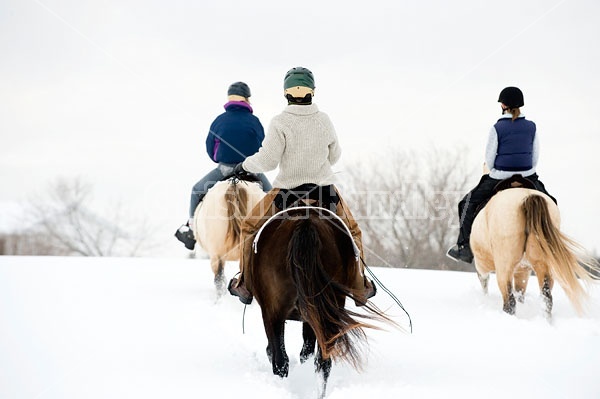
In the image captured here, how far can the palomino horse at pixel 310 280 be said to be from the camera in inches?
138

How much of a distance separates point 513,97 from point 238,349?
14.6 feet

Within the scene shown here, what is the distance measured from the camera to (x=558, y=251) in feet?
18.6

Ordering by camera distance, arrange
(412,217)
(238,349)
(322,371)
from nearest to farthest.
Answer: (322,371), (238,349), (412,217)

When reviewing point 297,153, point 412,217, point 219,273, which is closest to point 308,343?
point 297,153

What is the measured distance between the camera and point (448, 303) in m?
7.40

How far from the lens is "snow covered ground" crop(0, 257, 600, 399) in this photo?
12.5 ft

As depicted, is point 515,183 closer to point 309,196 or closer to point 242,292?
point 309,196

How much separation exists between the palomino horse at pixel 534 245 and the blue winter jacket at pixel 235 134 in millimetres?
3234

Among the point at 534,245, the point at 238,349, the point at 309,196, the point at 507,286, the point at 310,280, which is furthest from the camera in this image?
the point at 507,286

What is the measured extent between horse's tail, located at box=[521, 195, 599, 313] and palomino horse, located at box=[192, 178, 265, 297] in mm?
3422

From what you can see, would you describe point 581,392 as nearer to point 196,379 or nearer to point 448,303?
point 196,379

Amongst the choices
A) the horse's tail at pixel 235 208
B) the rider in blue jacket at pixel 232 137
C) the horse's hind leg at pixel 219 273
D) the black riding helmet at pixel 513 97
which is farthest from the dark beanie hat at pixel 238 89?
the black riding helmet at pixel 513 97

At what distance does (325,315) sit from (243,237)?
3.58 ft

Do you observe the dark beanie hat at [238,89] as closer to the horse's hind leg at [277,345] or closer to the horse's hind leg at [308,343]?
the horse's hind leg at [308,343]
